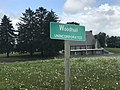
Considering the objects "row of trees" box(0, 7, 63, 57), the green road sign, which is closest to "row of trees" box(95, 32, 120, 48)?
"row of trees" box(0, 7, 63, 57)

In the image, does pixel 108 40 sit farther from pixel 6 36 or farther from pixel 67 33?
pixel 67 33

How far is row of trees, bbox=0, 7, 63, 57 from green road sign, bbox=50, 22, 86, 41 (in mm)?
70996

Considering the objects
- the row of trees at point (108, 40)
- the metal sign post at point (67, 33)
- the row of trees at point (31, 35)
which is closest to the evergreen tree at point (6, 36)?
the row of trees at point (31, 35)

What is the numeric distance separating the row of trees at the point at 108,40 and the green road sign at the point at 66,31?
5100 inches

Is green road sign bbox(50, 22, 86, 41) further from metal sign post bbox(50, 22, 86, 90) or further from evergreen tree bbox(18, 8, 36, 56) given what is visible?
evergreen tree bbox(18, 8, 36, 56)

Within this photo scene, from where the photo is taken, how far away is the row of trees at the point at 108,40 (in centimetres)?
13788

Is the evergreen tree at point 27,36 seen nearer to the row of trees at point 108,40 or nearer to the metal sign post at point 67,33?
the row of trees at point 108,40

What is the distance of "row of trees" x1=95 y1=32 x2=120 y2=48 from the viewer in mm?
137875

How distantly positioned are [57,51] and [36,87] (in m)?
70.0

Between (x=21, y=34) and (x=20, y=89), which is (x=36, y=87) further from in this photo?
(x=21, y=34)

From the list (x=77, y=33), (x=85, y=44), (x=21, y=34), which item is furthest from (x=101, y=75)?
(x=85, y=44)

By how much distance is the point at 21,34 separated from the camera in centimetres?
8625

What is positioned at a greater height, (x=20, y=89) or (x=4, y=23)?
(x=4, y=23)

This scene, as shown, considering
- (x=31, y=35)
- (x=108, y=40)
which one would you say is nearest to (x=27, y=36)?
(x=31, y=35)
